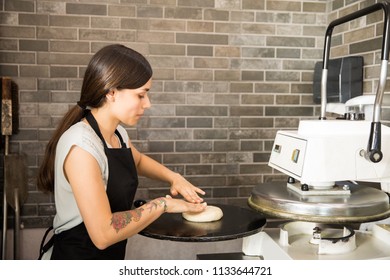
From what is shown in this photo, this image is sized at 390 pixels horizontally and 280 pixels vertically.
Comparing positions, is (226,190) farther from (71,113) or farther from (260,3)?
(71,113)

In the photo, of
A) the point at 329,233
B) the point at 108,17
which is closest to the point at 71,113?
the point at 329,233

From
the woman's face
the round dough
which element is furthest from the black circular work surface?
the woman's face

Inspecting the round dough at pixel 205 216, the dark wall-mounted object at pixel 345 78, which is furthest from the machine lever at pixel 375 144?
the dark wall-mounted object at pixel 345 78

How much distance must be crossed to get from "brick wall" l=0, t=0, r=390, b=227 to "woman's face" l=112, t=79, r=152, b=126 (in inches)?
53.3

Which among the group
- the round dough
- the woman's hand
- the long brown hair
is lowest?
the round dough

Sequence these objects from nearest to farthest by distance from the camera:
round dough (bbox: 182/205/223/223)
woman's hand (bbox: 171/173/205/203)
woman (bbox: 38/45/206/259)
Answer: woman (bbox: 38/45/206/259), round dough (bbox: 182/205/223/223), woman's hand (bbox: 171/173/205/203)

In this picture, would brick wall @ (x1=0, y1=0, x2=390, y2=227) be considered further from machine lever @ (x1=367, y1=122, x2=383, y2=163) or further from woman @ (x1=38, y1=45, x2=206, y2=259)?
machine lever @ (x1=367, y1=122, x2=383, y2=163)

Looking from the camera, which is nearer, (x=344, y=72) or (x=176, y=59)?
(x=344, y=72)

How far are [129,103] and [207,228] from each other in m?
0.55

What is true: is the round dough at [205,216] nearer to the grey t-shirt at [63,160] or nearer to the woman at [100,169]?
the woman at [100,169]

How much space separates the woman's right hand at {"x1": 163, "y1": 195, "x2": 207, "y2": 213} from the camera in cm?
169

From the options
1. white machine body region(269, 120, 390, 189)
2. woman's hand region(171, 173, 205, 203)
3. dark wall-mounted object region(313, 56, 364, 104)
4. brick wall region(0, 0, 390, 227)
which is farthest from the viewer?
brick wall region(0, 0, 390, 227)

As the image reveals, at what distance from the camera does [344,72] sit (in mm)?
2844
